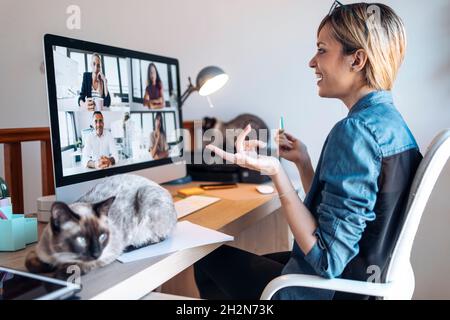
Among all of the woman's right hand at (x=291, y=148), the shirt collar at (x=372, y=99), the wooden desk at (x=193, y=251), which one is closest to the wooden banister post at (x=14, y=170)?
the wooden desk at (x=193, y=251)

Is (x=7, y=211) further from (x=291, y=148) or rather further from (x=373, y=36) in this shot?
(x=373, y=36)

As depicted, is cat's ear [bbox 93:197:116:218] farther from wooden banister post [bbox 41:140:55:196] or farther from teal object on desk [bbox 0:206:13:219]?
wooden banister post [bbox 41:140:55:196]

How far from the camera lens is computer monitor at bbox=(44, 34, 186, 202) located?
0.87 meters

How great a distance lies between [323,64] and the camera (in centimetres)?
86

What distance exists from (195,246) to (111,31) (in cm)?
171

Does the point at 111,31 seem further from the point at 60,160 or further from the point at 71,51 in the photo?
the point at 60,160

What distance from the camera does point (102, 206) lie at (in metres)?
0.70

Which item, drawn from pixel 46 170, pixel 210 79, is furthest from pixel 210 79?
pixel 46 170

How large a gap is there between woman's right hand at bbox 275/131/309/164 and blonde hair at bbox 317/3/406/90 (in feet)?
1.16

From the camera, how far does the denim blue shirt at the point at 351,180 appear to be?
71cm

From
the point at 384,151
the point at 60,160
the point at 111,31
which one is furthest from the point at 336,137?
the point at 111,31

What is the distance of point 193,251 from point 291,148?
49 centimetres

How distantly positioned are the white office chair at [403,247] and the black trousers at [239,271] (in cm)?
18

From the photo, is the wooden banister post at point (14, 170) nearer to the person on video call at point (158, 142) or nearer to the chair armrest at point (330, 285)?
the person on video call at point (158, 142)
